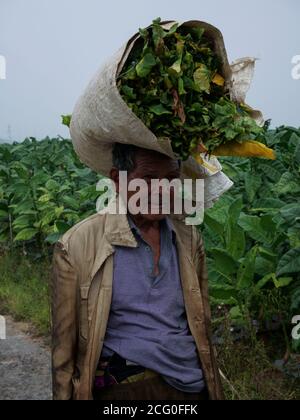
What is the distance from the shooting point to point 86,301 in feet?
6.07

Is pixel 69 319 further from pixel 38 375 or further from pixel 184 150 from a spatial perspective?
pixel 38 375

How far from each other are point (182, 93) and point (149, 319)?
0.75 metres

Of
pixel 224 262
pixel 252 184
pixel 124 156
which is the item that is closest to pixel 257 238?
pixel 224 262

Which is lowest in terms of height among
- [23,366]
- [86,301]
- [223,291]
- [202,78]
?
[23,366]

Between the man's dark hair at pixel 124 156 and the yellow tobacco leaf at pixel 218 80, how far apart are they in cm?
30

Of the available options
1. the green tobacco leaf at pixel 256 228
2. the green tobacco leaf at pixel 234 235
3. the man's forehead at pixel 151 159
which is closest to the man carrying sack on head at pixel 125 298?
Result: the man's forehead at pixel 151 159

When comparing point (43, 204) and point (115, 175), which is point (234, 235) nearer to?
point (115, 175)

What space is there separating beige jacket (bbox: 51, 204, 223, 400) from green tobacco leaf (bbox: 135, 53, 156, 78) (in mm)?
529

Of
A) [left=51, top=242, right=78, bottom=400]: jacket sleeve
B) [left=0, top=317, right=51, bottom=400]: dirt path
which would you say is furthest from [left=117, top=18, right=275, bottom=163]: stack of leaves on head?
[left=0, top=317, right=51, bottom=400]: dirt path

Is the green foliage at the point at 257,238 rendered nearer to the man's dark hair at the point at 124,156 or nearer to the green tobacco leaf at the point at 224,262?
the green tobacco leaf at the point at 224,262

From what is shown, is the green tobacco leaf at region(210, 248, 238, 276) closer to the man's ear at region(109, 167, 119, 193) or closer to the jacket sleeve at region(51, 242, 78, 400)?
the man's ear at region(109, 167, 119, 193)

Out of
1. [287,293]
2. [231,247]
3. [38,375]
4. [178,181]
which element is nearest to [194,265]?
[178,181]

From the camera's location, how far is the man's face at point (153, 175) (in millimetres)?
1855

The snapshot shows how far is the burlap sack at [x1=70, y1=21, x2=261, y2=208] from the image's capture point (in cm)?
166
